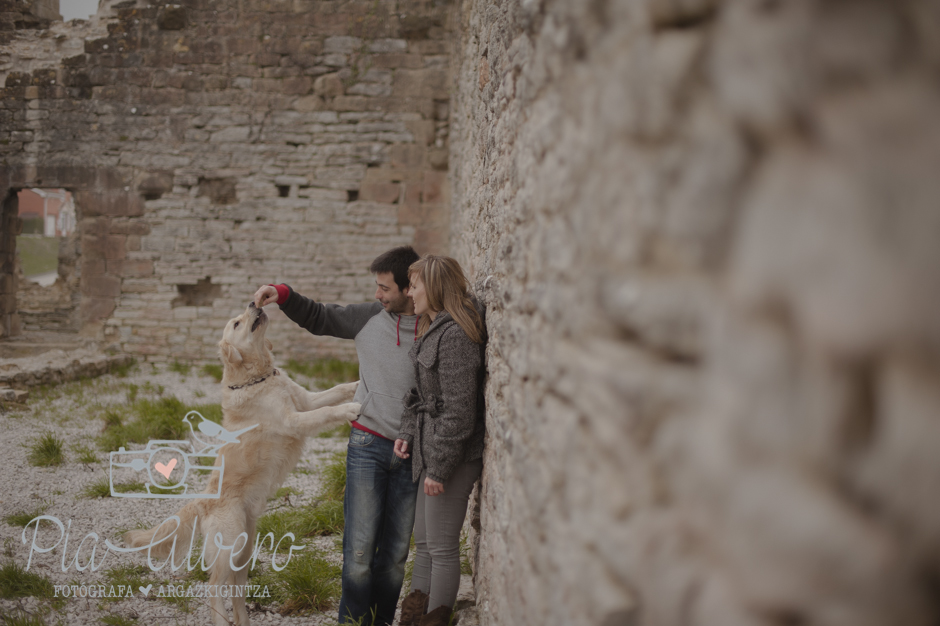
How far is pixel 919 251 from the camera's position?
23.6 inches

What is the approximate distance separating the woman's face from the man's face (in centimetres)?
22

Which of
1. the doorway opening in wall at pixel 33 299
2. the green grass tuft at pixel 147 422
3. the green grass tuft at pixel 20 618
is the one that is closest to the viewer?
the green grass tuft at pixel 20 618

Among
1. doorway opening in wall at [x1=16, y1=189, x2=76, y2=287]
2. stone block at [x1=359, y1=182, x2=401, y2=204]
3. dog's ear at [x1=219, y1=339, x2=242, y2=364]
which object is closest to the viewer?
dog's ear at [x1=219, y1=339, x2=242, y2=364]

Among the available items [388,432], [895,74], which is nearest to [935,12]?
[895,74]

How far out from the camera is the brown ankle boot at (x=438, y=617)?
2387mm

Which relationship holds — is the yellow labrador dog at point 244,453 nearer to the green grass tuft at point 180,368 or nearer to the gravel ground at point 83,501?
the gravel ground at point 83,501

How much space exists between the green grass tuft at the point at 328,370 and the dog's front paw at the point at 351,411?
15.3ft

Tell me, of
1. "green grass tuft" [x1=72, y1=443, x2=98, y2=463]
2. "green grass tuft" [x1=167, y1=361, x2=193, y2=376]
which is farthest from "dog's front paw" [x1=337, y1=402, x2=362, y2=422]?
"green grass tuft" [x1=167, y1=361, x2=193, y2=376]

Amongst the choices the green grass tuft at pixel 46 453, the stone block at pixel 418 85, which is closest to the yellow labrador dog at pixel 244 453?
the green grass tuft at pixel 46 453

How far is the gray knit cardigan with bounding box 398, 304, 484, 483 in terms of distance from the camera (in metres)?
2.29

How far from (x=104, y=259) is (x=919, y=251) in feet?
32.1

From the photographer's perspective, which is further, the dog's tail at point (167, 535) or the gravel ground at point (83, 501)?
the gravel ground at point (83, 501)

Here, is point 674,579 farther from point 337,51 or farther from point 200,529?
point 337,51

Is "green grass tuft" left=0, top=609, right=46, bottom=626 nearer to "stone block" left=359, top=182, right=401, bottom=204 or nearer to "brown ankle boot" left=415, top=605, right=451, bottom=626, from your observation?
"brown ankle boot" left=415, top=605, right=451, bottom=626
